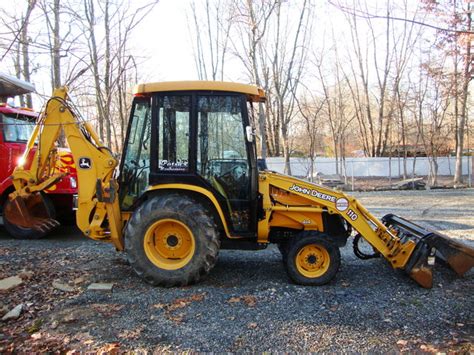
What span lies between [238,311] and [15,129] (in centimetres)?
618

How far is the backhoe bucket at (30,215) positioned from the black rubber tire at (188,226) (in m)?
3.17

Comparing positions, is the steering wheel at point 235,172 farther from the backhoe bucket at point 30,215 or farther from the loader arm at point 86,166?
the backhoe bucket at point 30,215

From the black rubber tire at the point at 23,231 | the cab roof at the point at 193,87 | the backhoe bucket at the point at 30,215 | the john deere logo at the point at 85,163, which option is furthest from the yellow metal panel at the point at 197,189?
the black rubber tire at the point at 23,231

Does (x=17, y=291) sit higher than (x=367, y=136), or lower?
lower

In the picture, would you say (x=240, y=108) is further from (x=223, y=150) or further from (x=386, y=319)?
(x=386, y=319)

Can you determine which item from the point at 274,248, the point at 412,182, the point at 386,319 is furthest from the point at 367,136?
the point at 386,319

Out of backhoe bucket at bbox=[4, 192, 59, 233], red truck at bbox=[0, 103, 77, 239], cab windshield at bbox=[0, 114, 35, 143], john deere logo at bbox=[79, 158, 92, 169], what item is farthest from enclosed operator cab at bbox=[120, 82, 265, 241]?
cab windshield at bbox=[0, 114, 35, 143]

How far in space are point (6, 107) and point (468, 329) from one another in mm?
8250

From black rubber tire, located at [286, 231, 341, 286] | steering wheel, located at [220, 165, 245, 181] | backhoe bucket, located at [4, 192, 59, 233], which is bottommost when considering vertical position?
black rubber tire, located at [286, 231, 341, 286]

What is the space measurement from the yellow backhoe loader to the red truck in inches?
106

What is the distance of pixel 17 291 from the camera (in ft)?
15.1

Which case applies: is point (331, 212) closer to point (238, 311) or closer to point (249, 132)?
point (249, 132)

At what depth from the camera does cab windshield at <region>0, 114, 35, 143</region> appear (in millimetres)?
7758

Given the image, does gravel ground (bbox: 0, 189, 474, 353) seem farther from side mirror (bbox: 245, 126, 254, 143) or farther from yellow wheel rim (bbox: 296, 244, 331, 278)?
side mirror (bbox: 245, 126, 254, 143)
